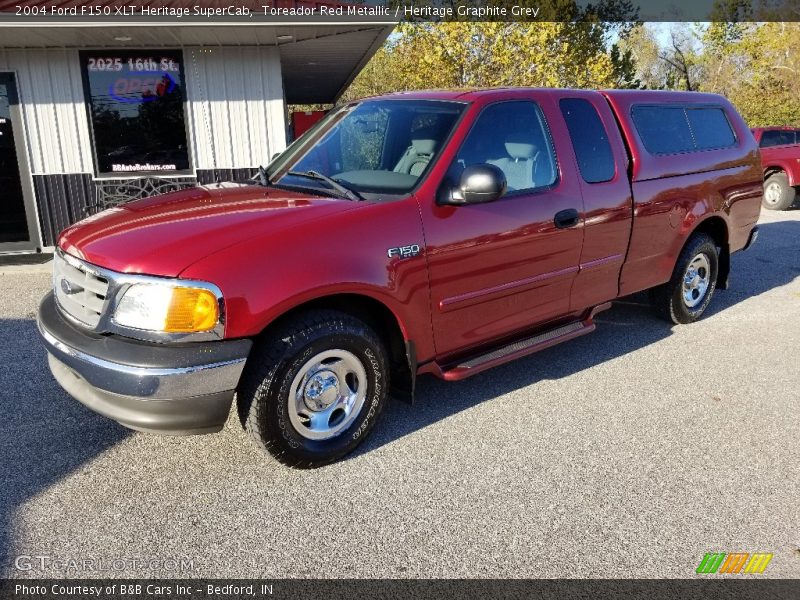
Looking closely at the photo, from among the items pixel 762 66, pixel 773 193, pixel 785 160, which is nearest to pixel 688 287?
pixel 785 160

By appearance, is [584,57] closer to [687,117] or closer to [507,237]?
[687,117]

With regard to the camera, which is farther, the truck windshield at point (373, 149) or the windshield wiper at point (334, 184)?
the truck windshield at point (373, 149)

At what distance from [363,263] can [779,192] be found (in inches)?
515

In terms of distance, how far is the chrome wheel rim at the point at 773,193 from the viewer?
13188mm

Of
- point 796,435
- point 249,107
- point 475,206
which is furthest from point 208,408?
point 249,107

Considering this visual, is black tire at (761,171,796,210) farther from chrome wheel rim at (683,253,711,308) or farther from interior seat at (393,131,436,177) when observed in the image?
interior seat at (393,131,436,177)

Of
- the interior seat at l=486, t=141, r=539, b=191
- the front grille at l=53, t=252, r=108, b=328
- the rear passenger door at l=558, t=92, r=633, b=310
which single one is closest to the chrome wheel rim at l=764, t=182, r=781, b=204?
the rear passenger door at l=558, t=92, r=633, b=310

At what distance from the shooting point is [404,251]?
10.8ft

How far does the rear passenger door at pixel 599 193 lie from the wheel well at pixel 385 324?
58.7 inches

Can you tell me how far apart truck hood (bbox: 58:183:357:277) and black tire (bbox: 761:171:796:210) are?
12.8 metres

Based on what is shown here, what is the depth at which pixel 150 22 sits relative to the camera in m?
6.98

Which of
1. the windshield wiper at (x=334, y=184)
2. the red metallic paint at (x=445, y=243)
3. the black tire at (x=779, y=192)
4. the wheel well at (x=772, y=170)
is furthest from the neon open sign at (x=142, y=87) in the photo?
the wheel well at (x=772, y=170)

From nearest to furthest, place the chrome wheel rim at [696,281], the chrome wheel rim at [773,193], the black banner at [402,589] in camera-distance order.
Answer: the black banner at [402,589] < the chrome wheel rim at [696,281] < the chrome wheel rim at [773,193]

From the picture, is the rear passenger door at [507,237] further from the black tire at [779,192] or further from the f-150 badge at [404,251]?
the black tire at [779,192]
